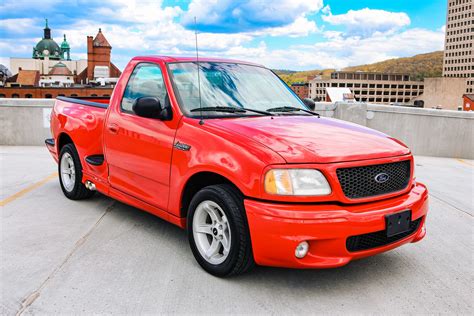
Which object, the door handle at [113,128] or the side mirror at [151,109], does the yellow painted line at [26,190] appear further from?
the side mirror at [151,109]

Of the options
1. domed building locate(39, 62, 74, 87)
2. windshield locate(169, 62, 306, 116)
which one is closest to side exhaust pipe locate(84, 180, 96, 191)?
windshield locate(169, 62, 306, 116)

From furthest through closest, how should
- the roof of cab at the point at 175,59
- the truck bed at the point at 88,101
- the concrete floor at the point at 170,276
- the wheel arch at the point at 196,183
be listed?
the truck bed at the point at 88,101, the roof of cab at the point at 175,59, the wheel arch at the point at 196,183, the concrete floor at the point at 170,276

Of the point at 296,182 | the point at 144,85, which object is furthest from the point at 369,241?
the point at 144,85

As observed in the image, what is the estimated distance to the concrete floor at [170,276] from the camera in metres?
3.40

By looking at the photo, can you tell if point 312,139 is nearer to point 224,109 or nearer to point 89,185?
point 224,109

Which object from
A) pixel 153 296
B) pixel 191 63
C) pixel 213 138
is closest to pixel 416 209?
pixel 213 138

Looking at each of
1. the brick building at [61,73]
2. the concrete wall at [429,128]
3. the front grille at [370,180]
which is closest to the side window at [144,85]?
the front grille at [370,180]

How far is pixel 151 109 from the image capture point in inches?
166

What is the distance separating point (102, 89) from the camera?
357ft

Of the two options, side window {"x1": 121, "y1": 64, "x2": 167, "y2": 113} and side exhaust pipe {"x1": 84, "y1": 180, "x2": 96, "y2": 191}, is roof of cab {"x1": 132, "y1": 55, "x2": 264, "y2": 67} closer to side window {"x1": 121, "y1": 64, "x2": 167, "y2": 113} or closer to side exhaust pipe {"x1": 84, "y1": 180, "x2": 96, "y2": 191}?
side window {"x1": 121, "y1": 64, "x2": 167, "y2": 113}

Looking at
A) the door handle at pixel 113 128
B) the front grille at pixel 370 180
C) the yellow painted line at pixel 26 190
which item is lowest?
the yellow painted line at pixel 26 190

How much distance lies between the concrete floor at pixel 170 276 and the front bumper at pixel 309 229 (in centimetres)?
33

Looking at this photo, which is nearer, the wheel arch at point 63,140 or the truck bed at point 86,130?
the truck bed at point 86,130

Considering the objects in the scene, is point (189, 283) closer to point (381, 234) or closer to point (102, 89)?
point (381, 234)
